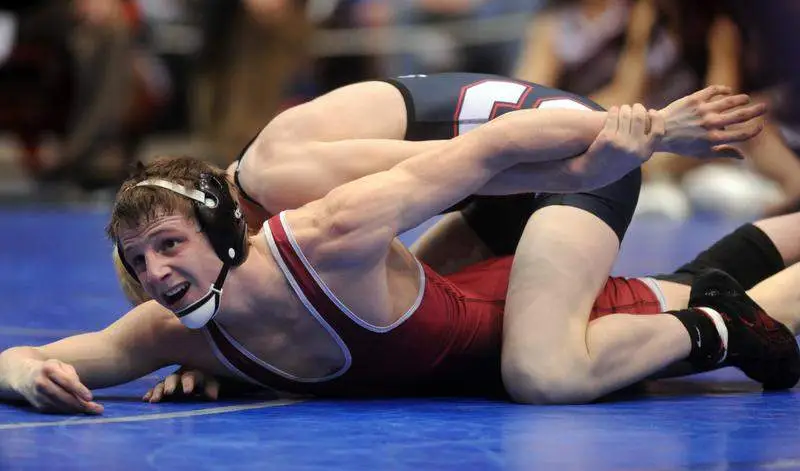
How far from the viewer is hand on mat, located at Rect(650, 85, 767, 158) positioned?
3.35 m

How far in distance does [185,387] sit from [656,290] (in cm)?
133

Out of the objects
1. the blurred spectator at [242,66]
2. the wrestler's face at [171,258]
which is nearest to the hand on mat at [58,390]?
the wrestler's face at [171,258]

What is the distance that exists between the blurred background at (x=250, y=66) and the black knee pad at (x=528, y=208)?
5.78 m

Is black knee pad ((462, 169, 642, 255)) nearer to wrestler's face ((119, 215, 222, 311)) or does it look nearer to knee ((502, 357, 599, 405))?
knee ((502, 357, 599, 405))

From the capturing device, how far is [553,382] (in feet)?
11.4

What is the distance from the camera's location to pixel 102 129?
41.0 feet

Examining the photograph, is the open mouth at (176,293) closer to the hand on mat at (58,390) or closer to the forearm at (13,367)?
the hand on mat at (58,390)

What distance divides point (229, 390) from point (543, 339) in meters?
0.83

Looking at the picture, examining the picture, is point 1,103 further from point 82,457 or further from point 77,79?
point 82,457

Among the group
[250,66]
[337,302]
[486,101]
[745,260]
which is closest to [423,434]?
[337,302]

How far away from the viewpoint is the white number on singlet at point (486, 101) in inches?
159

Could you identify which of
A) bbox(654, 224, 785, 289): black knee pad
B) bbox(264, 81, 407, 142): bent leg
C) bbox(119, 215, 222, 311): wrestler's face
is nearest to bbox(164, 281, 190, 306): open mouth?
bbox(119, 215, 222, 311): wrestler's face

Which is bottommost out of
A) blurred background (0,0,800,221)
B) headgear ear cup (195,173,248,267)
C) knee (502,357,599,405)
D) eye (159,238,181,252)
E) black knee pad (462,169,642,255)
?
knee (502,357,599,405)

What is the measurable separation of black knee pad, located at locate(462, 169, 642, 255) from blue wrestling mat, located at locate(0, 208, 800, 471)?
0.50 meters
